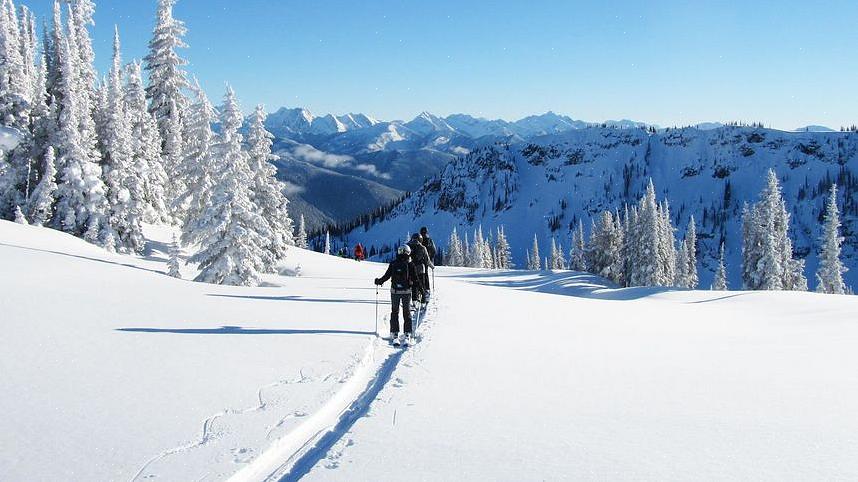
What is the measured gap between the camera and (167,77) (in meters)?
43.3

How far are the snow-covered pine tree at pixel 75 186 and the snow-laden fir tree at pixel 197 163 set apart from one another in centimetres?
573

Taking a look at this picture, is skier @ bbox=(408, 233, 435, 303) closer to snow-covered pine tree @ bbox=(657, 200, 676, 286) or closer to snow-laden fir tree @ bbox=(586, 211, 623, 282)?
snow-covered pine tree @ bbox=(657, 200, 676, 286)

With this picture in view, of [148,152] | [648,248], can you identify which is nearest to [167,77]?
[148,152]

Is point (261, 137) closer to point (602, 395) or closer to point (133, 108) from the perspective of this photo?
point (133, 108)

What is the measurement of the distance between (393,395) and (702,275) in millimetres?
207431

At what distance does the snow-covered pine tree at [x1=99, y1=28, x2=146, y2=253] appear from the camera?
106 feet

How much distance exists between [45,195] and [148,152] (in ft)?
31.4

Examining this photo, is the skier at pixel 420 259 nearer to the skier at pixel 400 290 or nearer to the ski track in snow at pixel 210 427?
the skier at pixel 400 290

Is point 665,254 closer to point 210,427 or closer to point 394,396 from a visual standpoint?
point 394,396

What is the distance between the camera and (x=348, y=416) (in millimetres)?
6504

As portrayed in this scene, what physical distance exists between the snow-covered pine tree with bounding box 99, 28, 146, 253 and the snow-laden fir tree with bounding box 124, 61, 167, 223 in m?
1.53

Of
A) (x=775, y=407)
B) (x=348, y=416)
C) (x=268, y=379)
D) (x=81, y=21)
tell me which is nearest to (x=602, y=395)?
(x=775, y=407)

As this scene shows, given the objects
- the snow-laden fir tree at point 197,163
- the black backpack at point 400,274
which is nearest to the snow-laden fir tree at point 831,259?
the black backpack at point 400,274

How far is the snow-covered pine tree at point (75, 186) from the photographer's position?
101ft
